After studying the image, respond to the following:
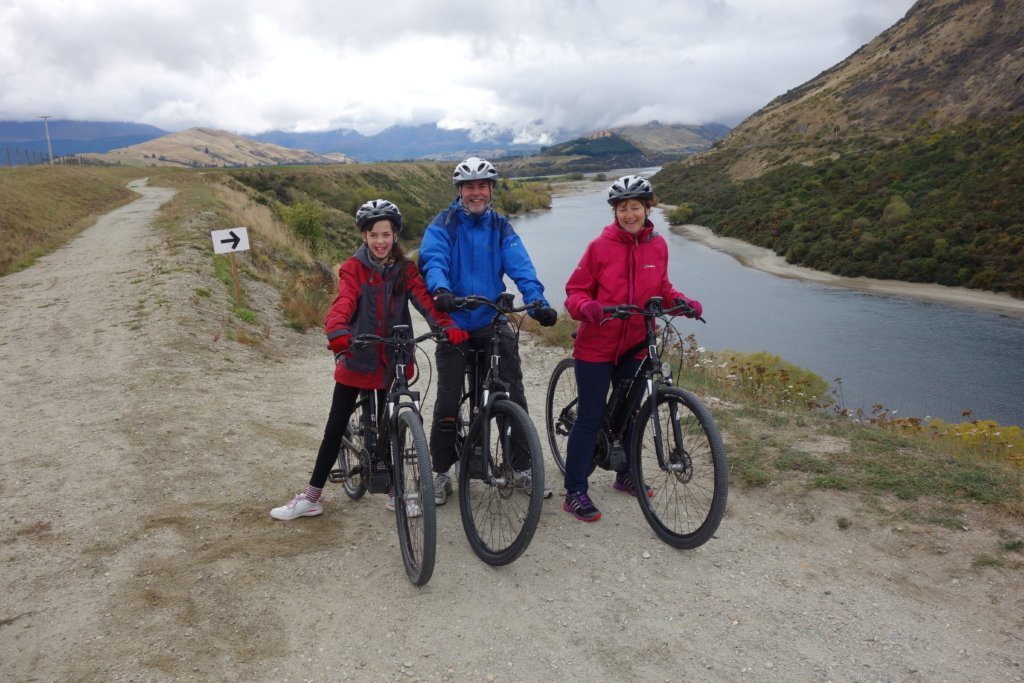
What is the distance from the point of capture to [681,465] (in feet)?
12.8

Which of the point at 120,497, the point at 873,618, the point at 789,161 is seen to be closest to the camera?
the point at 873,618

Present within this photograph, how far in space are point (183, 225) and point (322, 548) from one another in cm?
1841

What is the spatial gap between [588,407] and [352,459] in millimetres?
1715

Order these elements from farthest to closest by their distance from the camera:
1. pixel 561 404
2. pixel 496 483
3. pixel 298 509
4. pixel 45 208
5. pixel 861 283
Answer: pixel 861 283 → pixel 45 208 → pixel 561 404 → pixel 298 509 → pixel 496 483

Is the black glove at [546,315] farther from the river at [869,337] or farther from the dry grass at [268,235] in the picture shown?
the river at [869,337]

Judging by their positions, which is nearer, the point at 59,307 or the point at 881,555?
the point at 881,555

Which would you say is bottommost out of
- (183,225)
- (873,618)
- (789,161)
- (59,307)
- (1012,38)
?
(873,618)

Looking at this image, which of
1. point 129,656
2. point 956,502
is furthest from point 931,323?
point 129,656

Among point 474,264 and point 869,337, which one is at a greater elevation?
point 474,264

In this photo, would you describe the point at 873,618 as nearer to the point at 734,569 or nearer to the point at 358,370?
the point at 734,569

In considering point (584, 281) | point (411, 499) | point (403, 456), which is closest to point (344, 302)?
point (403, 456)

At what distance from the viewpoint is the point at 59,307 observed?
36.0 ft

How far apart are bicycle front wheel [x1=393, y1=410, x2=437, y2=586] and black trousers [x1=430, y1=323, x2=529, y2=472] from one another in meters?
0.53

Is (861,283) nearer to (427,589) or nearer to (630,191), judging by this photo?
(630,191)
